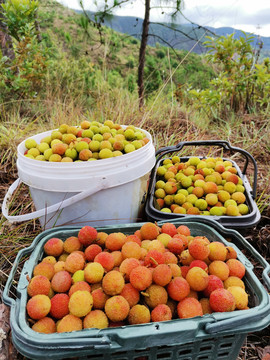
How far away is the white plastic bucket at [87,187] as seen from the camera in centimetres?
155

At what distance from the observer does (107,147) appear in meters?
1.76

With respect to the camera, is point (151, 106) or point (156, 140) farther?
point (151, 106)

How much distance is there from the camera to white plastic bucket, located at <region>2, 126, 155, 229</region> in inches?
60.9

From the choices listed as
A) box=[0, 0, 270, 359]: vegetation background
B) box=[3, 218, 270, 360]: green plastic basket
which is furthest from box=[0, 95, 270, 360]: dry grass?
box=[3, 218, 270, 360]: green plastic basket

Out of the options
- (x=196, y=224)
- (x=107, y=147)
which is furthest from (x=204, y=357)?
(x=107, y=147)

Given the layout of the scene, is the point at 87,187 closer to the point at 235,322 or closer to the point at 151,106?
the point at 235,322

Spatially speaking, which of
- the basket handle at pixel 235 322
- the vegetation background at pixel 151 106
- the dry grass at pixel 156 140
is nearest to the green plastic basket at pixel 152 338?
the basket handle at pixel 235 322

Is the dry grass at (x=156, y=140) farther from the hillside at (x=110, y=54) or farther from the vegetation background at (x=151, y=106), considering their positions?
the hillside at (x=110, y=54)

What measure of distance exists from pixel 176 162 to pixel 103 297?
158 centimetres


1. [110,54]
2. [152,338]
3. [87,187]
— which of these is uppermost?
[110,54]

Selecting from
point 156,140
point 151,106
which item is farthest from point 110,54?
point 156,140

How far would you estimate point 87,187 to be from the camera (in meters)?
1.57

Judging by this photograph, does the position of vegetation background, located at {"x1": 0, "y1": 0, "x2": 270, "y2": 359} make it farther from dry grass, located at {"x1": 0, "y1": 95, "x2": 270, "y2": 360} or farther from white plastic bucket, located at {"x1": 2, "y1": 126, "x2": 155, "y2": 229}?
white plastic bucket, located at {"x1": 2, "y1": 126, "x2": 155, "y2": 229}

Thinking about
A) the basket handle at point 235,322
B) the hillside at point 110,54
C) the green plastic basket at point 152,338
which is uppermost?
the hillside at point 110,54
